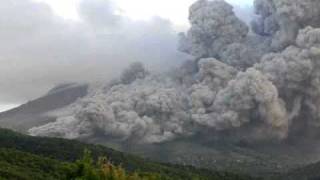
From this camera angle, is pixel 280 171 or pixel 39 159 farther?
pixel 280 171

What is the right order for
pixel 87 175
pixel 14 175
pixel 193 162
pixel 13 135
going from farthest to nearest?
1. pixel 193 162
2. pixel 13 135
3. pixel 14 175
4. pixel 87 175

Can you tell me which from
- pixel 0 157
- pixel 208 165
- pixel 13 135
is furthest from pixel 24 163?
pixel 208 165

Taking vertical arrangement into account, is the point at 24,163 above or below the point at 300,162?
below

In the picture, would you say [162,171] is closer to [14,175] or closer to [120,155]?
[120,155]

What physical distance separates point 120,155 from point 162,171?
48.2ft

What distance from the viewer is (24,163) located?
8756cm

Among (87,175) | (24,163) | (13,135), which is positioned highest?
(13,135)

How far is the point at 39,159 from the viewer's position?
91.1 meters

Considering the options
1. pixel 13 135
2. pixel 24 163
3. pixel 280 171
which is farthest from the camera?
pixel 280 171

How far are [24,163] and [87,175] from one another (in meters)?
48.9

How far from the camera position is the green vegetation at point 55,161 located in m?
78.9

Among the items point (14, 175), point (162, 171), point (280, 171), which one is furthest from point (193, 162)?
point (14, 175)

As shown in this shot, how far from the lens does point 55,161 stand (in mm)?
91500

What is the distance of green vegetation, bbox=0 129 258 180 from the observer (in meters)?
78.9
